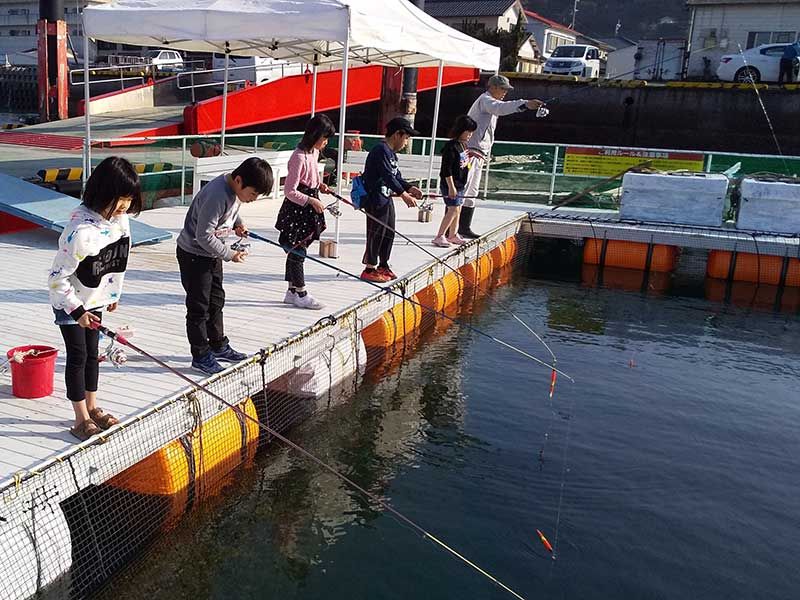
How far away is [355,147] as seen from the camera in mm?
13742

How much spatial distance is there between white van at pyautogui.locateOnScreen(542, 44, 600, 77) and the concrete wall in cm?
839

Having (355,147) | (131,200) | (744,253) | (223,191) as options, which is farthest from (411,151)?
(131,200)

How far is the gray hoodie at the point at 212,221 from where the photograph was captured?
463cm

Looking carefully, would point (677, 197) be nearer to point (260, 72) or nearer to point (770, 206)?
point (770, 206)

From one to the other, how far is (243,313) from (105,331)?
261 centimetres

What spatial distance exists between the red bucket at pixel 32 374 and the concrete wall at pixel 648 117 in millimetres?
20216

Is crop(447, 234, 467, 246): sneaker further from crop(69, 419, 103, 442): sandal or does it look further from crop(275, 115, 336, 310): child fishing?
crop(69, 419, 103, 442): sandal

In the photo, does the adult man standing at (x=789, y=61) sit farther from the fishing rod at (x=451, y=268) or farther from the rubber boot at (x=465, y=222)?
the fishing rod at (x=451, y=268)

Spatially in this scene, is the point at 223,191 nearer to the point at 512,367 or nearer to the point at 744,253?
the point at 512,367

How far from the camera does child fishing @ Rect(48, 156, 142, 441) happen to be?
360 centimetres

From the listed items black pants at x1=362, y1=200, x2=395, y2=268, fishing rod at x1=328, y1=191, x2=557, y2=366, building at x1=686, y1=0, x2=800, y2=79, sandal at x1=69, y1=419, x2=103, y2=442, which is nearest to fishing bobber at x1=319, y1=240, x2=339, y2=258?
fishing rod at x1=328, y1=191, x2=557, y2=366

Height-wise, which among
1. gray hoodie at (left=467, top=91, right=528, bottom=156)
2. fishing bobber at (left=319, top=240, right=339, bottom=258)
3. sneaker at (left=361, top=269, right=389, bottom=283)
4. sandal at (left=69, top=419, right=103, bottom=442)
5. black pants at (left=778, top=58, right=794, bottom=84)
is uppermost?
black pants at (left=778, top=58, right=794, bottom=84)

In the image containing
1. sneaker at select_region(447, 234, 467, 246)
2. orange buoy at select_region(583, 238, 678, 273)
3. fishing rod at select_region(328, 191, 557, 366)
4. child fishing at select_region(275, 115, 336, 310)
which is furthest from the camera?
orange buoy at select_region(583, 238, 678, 273)

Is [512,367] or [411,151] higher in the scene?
[411,151]
